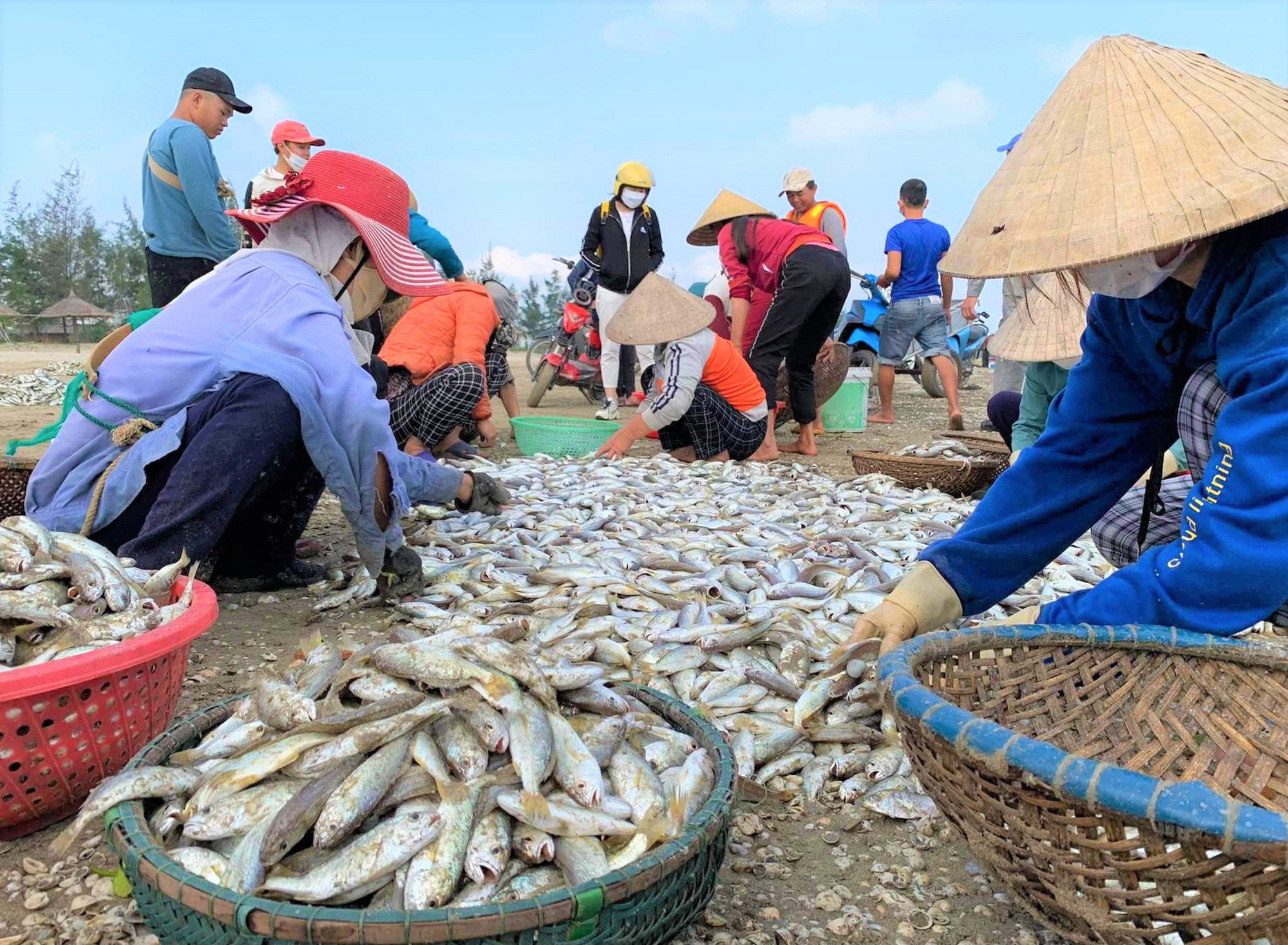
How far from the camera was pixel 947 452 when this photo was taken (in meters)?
5.82

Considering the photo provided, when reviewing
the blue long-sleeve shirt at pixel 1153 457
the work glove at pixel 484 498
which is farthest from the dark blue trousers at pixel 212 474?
the blue long-sleeve shirt at pixel 1153 457

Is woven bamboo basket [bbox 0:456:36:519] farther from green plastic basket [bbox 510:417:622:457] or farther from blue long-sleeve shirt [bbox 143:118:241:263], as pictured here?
green plastic basket [bbox 510:417:622:457]

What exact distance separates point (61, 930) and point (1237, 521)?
2.32 m

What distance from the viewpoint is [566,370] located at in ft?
35.1

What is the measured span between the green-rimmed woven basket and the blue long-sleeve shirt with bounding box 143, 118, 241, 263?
5.12 meters

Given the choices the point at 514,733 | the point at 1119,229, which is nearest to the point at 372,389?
the point at 514,733

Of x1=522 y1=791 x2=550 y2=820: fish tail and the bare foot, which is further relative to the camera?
the bare foot

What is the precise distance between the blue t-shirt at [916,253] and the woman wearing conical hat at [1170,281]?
22.8 feet

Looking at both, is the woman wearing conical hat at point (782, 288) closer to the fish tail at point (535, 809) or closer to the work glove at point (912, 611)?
the work glove at point (912, 611)

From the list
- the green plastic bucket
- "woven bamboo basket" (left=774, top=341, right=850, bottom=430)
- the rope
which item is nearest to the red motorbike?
"woven bamboo basket" (left=774, top=341, right=850, bottom=430)

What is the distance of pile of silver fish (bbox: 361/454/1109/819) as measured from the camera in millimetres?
2389

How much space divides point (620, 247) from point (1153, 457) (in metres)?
6.79

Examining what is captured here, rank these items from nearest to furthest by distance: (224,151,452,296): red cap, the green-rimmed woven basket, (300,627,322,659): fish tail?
the green-rimmed woven basket → (300,627,322,659): fish tail → (224,151,452,296): red cap

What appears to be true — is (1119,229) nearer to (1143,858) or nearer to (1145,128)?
(1145,128)
